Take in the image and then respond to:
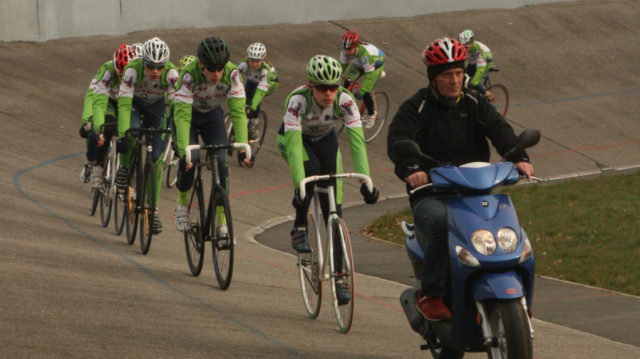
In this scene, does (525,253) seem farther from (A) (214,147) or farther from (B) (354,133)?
(A) (214,147)

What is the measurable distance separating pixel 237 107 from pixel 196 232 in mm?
1167

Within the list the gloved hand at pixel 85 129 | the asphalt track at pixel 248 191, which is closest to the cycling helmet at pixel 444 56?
the asphalt track at pixel 248 191

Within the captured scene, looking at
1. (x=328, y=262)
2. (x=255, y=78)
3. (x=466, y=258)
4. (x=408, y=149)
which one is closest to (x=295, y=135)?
(x=328, y=262)

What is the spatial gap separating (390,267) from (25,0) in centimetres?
1247

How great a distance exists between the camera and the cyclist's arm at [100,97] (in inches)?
363

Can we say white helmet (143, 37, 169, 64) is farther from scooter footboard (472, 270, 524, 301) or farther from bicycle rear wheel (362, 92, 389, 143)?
bicycle rear wheel (362, 92, 389, 143)

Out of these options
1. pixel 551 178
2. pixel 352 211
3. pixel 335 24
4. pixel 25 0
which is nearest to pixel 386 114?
pixel 551 178

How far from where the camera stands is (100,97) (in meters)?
9.37

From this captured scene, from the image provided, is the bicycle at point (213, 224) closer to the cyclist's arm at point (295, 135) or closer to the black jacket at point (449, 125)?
the cyclist's arm at point (295, 135)

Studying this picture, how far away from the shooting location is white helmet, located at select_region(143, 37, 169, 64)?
8.55 m

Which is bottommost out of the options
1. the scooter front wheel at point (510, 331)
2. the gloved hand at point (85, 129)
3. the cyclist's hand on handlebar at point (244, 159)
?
the gloved hand at point (85, 129)

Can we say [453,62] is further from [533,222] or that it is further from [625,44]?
[625,44]

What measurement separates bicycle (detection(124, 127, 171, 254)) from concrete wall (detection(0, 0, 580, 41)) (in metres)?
10.6

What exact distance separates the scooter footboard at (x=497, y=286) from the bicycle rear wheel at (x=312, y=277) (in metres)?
2.26
